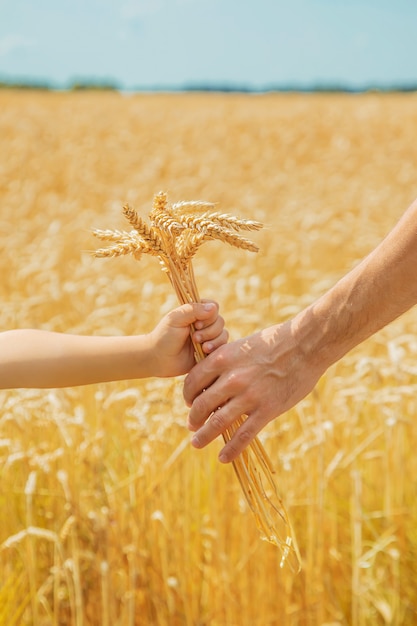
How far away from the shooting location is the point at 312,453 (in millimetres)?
2113

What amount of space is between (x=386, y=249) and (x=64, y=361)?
58cm

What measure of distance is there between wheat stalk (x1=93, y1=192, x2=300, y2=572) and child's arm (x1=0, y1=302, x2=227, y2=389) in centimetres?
11

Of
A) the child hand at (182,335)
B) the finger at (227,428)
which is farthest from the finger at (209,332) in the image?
the finger at (227,428)

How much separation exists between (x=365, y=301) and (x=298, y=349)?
0.47ft

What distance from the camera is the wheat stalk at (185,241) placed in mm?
1185

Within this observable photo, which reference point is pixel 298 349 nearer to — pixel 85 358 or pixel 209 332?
pixel 209 332

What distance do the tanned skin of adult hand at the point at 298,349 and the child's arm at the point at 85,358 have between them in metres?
0.05

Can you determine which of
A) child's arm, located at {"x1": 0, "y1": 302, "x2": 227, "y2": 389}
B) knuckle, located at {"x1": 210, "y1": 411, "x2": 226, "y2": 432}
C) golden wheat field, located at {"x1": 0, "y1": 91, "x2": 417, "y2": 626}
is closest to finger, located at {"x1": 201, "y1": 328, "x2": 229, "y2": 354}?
child's arm, located at {"x1": 0, "y1": 302, "x2": 227, "y2": 389}

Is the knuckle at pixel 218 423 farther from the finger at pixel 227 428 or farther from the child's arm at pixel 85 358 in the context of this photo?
the child's arm at pixel 85 358

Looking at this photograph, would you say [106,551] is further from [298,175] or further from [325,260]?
[298,175]

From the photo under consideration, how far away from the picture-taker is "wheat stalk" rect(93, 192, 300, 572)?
46.6 inches

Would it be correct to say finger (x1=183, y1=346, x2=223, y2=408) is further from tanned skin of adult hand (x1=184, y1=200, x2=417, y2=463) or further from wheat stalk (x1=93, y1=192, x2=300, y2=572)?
wheat stalk (x1=93, y1=192, x2=300, y2=572)

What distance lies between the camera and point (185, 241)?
4.15 ft

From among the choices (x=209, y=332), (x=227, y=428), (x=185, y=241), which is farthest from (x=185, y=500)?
(x=185, y=241)
